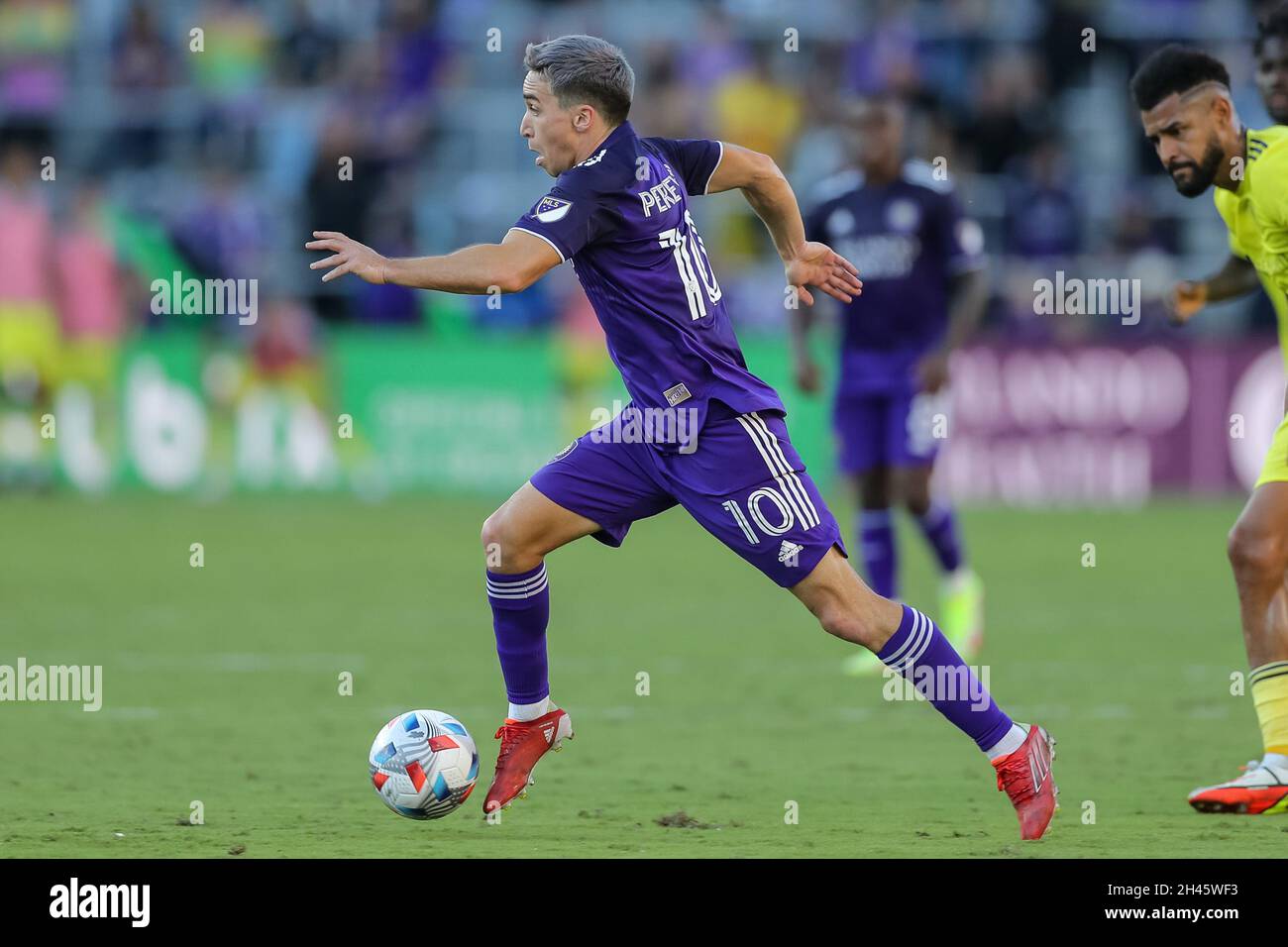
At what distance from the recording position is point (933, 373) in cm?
1049

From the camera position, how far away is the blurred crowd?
1969cm

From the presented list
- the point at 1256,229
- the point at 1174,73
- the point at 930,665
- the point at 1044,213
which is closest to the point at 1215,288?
the point at 1256,229

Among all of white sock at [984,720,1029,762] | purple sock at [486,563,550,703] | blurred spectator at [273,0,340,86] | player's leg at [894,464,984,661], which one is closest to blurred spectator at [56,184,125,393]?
blurred spectator at [273,0,340,86]

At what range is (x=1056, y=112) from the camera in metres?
21.9

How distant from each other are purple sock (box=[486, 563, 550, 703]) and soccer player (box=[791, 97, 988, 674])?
13.2 feet

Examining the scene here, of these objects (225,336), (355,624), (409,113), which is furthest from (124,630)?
(409,113)

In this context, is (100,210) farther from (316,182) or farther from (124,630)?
(124,630)

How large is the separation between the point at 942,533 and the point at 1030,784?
15.1 ft

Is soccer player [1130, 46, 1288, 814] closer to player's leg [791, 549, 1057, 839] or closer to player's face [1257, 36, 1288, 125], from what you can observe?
player's face [1257, 36, 1288, 125]

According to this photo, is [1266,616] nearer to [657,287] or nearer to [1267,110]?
[1267,110]

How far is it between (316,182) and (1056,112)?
8.03 meters

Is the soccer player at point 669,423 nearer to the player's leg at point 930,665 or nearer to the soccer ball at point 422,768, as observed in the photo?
the player's leg at point 930,665

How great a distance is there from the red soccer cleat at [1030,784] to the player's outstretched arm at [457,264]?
2080 millimetres
